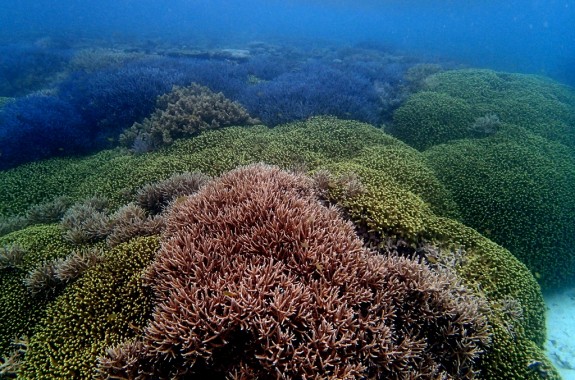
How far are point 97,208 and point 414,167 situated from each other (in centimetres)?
740

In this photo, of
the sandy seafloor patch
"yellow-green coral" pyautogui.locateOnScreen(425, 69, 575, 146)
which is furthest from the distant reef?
"yellow-green coral" pyautogui.locateOnScreen(425, 69, 575, 146)

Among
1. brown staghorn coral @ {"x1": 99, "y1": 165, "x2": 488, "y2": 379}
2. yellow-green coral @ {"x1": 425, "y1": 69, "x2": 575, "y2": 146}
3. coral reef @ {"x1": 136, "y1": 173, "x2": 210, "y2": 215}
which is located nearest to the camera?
brown staghorn coral @ {"x1": 99, "y1": 165, "x2": 488, "y2": 379}

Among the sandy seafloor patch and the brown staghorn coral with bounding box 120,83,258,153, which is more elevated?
the brown staghorn coral with bounding box 120,83,258,153

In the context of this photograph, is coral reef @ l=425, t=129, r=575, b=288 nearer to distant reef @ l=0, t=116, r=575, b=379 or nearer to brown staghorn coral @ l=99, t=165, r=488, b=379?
distant reef @ l=0, t=116, r=575, b=379

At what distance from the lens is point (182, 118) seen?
866 centimetres

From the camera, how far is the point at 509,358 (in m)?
3.82

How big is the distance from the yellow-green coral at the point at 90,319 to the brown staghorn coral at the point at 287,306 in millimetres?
392

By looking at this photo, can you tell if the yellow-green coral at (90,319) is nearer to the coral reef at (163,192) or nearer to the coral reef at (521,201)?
the coral reef at (163,192)

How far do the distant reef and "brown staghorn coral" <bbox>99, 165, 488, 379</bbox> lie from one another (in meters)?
0.02

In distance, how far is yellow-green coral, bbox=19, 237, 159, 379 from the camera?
3.29 meters

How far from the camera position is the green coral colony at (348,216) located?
11.8ft

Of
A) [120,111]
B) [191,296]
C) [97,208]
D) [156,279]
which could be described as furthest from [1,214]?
[191,296]

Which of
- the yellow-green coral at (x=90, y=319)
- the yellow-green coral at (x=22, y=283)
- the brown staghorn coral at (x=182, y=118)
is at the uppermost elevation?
the brown staghorn coral at (x=182, y=118)

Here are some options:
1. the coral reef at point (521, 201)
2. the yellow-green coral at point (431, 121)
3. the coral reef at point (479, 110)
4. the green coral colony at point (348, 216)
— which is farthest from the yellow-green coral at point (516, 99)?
the coral reef at point (521, 201)
